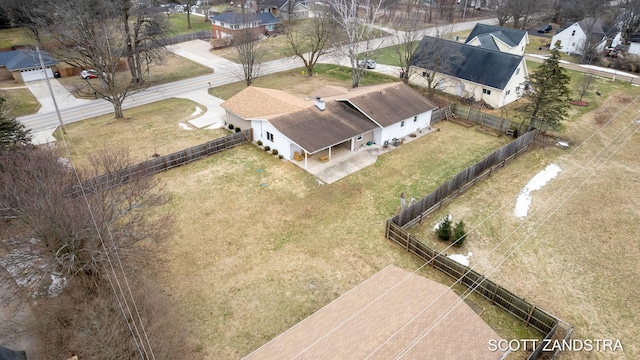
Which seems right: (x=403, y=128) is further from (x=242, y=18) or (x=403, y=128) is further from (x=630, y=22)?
(x=630, y=22)

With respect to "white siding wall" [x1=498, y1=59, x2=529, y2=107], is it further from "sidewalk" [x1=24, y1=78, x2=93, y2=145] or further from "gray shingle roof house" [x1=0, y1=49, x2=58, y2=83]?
"gray shingle roof house" [x1=0, y1=49, x2=58, y2=83]

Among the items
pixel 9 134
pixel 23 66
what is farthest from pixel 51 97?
pixel 9 134

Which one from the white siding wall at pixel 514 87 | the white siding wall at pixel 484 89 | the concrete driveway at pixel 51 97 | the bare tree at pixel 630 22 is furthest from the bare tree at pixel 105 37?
the bare tree at pixel 630 22

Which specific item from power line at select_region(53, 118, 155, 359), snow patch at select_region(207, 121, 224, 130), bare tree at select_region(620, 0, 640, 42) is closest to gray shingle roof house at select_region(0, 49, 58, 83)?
snow patch at select_region(207, 121, 224, 130)

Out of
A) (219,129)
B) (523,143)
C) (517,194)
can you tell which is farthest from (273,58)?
(517,194)

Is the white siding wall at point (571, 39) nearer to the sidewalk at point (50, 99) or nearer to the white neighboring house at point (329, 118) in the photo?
the white neighboring house at point (329, 118)

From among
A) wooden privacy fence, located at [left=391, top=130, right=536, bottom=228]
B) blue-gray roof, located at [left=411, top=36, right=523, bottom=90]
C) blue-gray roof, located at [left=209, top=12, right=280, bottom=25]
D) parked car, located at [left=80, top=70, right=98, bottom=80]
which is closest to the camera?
wooden privacy fence, located at [left=391, top=130, right=536, bottom=228]

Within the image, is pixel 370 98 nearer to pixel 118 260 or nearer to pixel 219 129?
pixel 219 129
